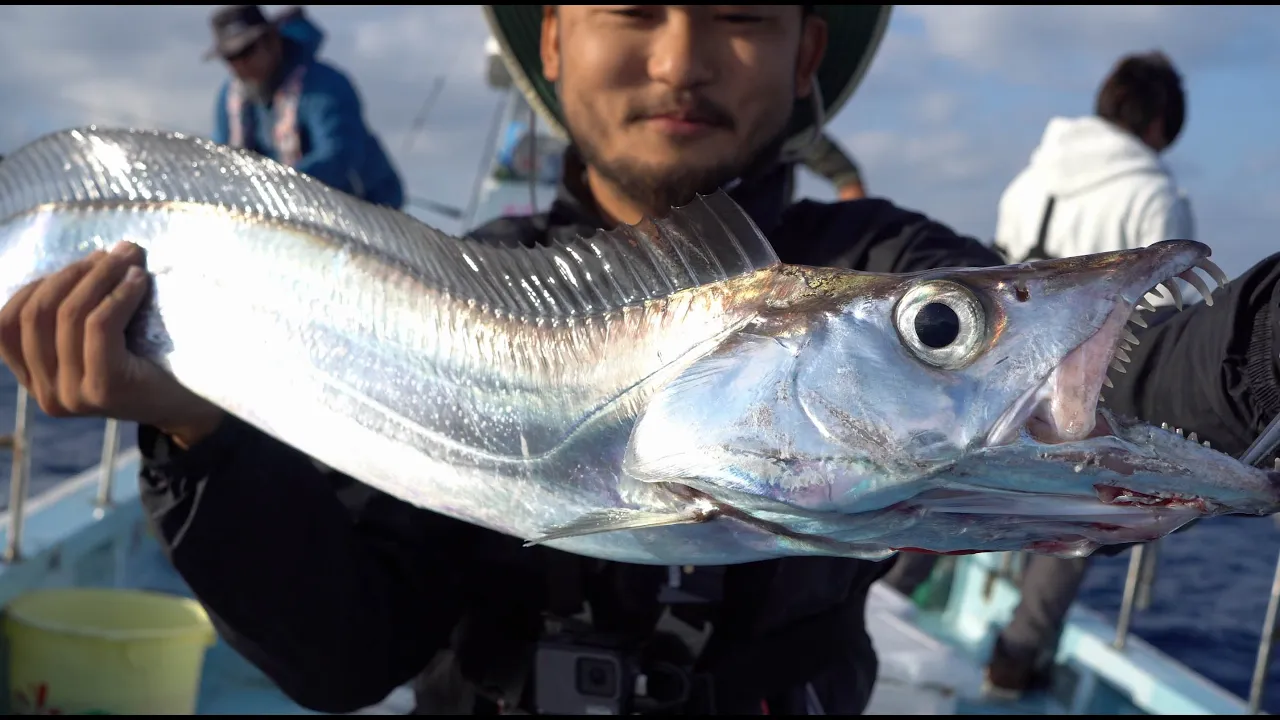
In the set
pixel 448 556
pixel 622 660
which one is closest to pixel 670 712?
pixel 622 660

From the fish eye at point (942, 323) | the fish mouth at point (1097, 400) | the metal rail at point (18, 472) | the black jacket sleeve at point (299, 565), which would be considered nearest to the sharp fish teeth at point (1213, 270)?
the fish mouth at point (1097, 400)

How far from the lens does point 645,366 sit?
1.39m

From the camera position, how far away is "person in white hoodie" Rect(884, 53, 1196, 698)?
4.38 metres

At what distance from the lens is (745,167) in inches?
91.1

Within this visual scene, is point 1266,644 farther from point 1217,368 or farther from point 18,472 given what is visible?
point 18,472

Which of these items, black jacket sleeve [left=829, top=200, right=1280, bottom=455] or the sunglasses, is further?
the sunglasses

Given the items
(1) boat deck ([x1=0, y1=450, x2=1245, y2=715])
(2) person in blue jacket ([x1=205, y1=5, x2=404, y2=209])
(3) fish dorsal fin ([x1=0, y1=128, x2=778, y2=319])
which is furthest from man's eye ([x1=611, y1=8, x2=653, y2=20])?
(2) person in blue jacket ([x1=205, y1=5, x2=404, y2=209])

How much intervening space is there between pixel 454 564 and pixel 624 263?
1.14 metres

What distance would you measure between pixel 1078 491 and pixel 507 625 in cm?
152

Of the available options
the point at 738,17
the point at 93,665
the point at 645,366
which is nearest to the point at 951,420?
the point at 645,366

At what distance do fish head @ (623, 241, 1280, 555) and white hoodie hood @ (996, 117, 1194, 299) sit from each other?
3512 mm

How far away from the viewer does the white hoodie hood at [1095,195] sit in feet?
14.3

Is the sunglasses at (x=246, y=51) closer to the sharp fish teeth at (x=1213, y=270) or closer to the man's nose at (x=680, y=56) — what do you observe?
the man's nose at (x=680, y=56)

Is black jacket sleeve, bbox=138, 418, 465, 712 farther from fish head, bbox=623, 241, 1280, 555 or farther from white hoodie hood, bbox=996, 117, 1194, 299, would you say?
white hoodie hood, bbox=996, 117, 1194, 299
